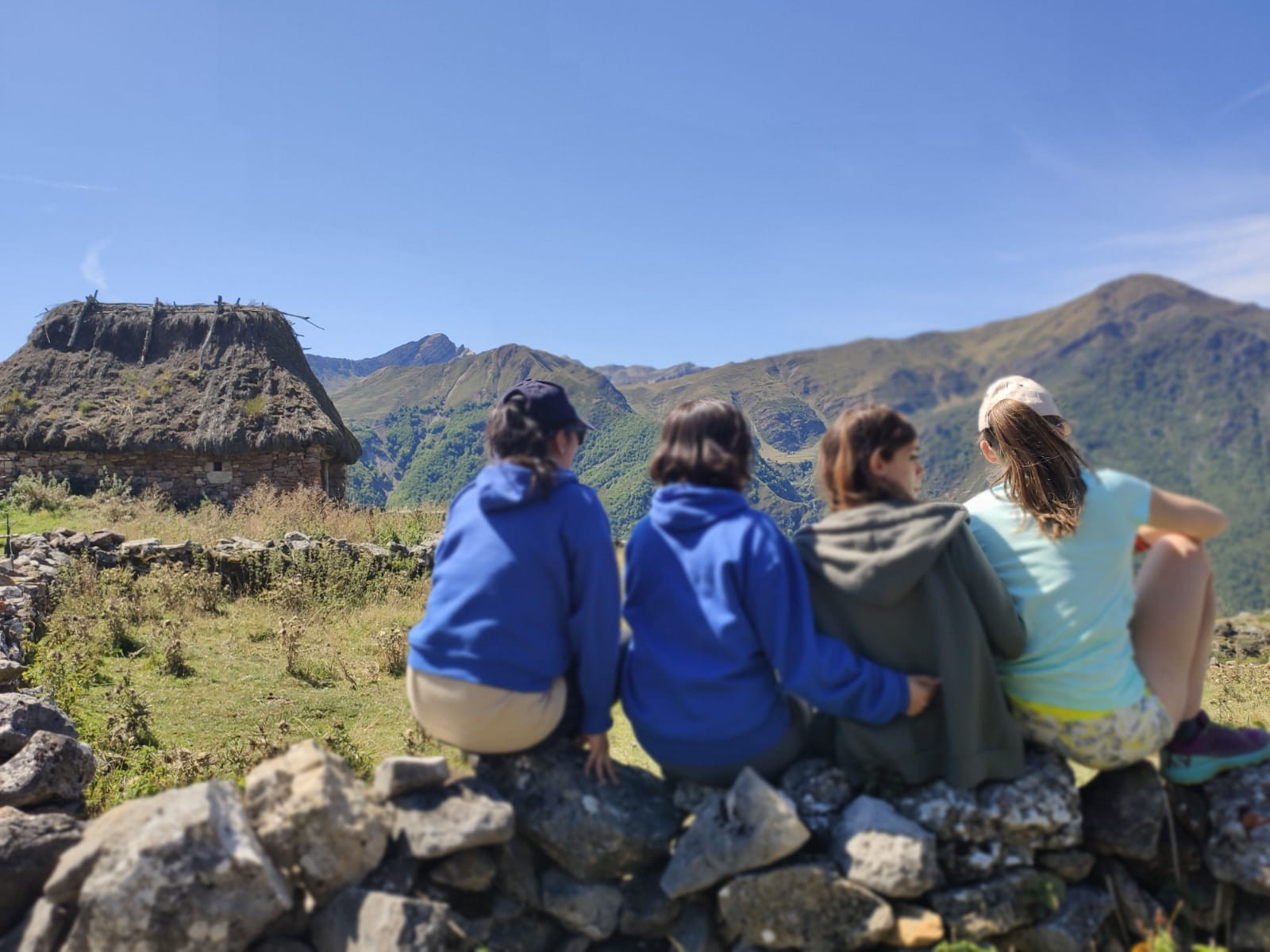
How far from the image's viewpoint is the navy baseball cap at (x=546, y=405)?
2.68 m

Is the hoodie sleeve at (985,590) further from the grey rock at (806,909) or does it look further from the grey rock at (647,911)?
the grey rock at (647,911)

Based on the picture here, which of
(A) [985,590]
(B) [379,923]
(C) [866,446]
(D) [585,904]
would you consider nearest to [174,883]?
(B) [379,923]

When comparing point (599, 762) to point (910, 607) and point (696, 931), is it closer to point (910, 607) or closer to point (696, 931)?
point (696, 931)

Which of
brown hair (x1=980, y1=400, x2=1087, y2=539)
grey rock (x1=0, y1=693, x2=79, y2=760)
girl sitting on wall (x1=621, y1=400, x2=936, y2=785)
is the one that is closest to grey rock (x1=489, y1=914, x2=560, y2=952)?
girl sitting on wall (x1=621, y1=400, x2=936, y2=785)

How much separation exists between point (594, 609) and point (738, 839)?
2.51 feet

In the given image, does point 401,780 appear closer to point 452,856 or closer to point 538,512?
point 452,856

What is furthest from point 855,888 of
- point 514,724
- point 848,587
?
point 514,724

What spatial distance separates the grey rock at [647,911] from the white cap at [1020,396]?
2000mm

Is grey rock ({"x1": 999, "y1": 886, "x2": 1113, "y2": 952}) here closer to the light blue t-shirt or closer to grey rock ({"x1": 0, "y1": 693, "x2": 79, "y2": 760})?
the light blue t-shirt

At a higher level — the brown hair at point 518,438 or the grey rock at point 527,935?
the brown hair at point 518,438

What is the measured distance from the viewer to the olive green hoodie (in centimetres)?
245

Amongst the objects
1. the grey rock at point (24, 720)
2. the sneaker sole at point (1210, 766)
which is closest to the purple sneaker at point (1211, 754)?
the sneaker sole at point (1210, 766)

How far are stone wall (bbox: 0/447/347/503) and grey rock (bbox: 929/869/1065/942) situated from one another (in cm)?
1675

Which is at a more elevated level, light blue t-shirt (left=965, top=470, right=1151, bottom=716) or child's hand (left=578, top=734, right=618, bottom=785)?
light blue t-shirt (left=965, top=470, right=1151, bottom=716)
